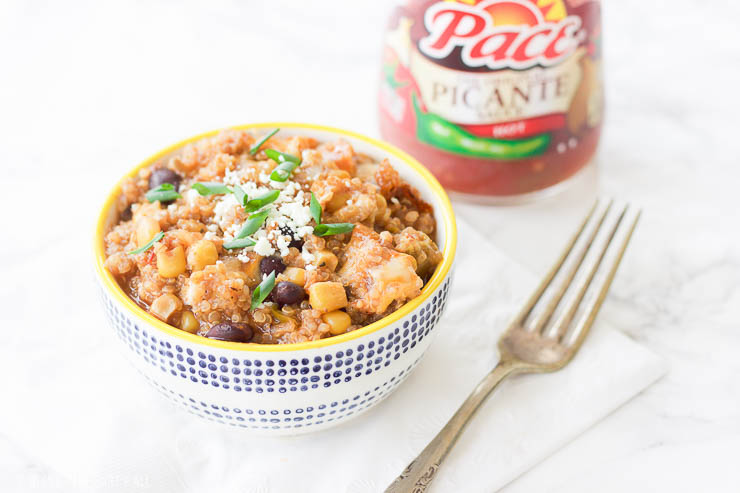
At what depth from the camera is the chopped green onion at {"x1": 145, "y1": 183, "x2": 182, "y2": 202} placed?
240 cm

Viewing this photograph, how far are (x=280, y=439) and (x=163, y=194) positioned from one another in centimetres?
82

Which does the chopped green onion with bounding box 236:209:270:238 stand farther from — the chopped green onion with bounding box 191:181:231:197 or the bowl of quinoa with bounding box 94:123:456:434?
the chopped green onion with bounding box 191:181:231:197

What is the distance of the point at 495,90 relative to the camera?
309 centimetres

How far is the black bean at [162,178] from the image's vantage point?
8.14 ft

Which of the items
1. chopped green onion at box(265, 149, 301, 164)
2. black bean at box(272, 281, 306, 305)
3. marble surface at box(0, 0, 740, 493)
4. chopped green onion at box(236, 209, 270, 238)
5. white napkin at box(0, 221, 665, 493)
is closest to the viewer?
black bean at box(272, 281, 306, 305)

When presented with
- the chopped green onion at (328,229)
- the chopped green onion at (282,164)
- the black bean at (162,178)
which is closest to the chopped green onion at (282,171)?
the chopped green onion at (282,164)

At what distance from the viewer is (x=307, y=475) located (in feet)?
7.70

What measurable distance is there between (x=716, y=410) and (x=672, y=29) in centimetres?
280

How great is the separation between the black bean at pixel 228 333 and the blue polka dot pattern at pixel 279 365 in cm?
5

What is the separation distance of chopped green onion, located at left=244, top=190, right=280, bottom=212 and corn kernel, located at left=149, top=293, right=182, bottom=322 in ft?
1.13

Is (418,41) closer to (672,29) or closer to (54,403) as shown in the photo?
(54,403)

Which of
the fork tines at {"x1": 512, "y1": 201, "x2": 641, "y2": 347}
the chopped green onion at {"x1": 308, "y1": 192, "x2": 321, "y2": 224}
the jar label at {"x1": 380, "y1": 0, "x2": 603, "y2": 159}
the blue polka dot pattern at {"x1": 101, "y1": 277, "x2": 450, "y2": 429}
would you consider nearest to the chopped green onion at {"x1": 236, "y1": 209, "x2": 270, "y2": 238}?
the chopped green onion at {"x1": 308, "y1": 192, "x2": 321, "y2": 224}

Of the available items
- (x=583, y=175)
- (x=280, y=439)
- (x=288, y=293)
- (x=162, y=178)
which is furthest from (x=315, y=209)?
(x=583, y=175)

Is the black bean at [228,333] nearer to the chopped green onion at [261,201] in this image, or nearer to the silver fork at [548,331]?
the chopped green onion at [261,201]
